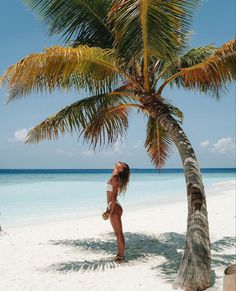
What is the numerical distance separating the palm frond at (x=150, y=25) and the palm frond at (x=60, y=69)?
337 millimetres

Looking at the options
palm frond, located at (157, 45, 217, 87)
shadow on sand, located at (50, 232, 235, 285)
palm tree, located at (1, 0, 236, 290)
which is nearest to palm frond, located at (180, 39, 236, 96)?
palm tree, located at (1, 0, 236, 290)

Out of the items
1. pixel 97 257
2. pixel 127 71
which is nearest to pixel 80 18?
pixel 127 71

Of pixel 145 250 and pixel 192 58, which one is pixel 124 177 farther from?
pixel 192 58

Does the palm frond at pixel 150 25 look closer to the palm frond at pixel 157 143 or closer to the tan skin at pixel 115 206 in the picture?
the tan skin at pixel 115 206

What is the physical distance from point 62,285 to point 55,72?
2.75m

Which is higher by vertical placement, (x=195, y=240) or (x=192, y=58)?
(x=192, y=58)

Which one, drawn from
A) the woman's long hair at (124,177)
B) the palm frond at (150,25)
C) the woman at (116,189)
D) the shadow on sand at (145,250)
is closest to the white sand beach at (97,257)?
the shadow on sand at (145,250)

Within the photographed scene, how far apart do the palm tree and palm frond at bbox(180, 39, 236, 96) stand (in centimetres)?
1

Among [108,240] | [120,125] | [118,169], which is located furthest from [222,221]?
[118,169]

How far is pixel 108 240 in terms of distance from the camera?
8.91m

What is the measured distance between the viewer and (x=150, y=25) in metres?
5.62

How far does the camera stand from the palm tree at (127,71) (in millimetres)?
5508

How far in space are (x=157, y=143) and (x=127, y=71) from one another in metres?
2.77

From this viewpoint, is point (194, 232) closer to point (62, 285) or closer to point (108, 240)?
point (62, 285)
